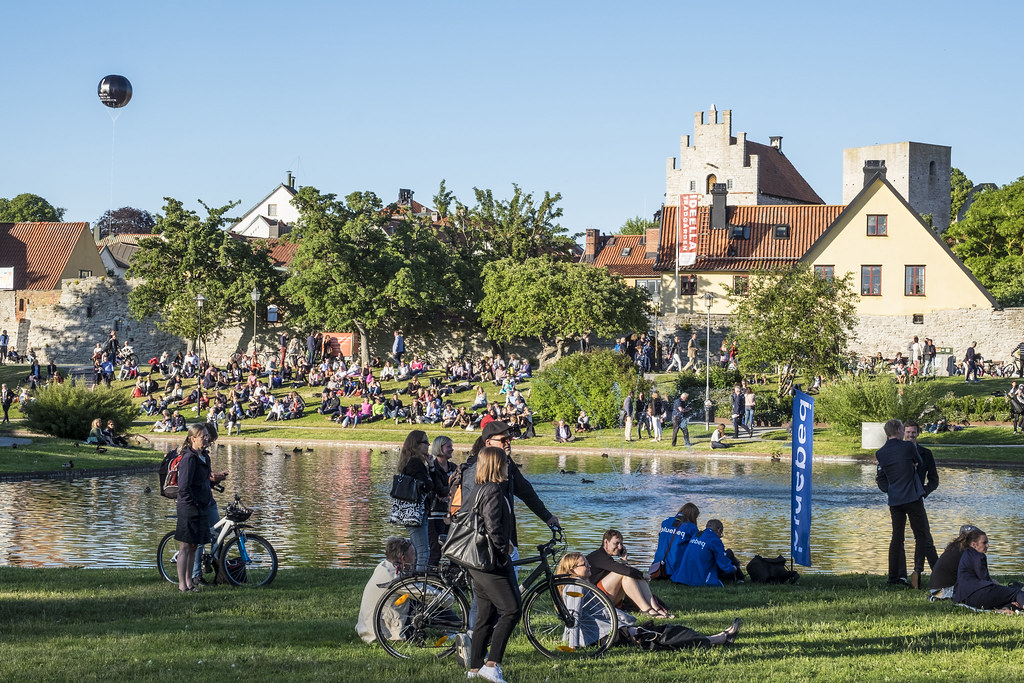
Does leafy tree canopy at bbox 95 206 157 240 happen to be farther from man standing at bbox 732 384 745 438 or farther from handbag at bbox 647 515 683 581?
handbag at bbox 647 515 683 581

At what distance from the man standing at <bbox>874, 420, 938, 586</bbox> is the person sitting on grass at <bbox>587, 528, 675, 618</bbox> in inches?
143

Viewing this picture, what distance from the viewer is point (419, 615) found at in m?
9.30

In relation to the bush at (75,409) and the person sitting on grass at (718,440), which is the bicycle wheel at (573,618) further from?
the bush at (75,409)

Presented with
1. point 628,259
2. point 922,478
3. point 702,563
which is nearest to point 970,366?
point 628,259

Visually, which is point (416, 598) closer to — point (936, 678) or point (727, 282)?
point (936, 678)

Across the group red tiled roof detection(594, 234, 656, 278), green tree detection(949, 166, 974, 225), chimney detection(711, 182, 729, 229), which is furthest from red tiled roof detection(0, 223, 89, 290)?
green tree detection(949, 166, 974, 225)

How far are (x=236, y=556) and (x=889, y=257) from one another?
5413 cm

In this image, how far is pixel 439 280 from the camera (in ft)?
198

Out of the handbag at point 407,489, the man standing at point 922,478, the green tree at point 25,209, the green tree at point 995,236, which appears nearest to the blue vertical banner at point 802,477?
the man standing at point 922,478

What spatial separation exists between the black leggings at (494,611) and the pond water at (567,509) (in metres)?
6.85

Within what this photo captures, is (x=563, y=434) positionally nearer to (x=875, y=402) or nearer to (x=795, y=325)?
(x=875, y=402)

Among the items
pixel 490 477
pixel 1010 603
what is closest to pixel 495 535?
pixel 490 477

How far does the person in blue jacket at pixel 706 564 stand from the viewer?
13.4 metres

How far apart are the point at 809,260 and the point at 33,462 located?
44.3 metres
